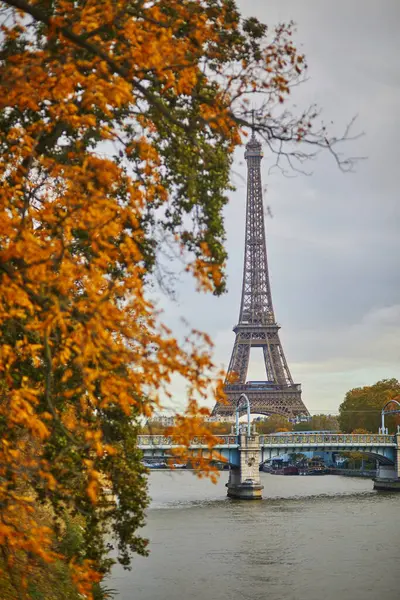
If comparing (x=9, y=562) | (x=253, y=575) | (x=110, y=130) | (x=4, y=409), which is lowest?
(x=253, y=575)

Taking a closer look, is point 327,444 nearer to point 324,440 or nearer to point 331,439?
point 324,440

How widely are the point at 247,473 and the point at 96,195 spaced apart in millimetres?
57402

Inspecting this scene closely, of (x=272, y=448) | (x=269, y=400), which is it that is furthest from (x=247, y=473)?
(x=269, y=400)

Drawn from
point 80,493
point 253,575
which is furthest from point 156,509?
point 80,493

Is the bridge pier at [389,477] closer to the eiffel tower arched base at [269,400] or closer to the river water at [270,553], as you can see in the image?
the river water at [270,553]

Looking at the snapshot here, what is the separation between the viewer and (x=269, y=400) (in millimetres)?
115562

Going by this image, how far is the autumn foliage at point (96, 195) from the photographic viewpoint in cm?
830

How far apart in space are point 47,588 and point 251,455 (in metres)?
49.2

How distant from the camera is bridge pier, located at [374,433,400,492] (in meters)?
67.4

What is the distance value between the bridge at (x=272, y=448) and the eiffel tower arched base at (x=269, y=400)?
38664 millimetres

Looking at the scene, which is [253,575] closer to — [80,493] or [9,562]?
[80,493]

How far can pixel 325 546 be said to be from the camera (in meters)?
34.5

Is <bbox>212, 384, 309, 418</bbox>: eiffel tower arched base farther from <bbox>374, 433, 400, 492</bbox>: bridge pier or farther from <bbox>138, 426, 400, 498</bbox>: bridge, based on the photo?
<bbox>374, 433, 400, 492</bbox>: bridge pier

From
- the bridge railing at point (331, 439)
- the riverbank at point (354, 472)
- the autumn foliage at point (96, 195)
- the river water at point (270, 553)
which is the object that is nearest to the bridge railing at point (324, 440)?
the bridge railing at point (331, 439)
